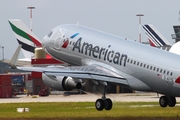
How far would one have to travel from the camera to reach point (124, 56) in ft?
176

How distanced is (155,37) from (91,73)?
325 feet

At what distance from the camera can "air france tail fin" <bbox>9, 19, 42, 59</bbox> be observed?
429 feet

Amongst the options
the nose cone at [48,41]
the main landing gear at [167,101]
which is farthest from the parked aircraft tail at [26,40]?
the main landing gear at [167,101]

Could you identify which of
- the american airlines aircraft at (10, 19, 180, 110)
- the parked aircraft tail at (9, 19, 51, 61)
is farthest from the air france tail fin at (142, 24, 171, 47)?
the american airlines aircraft at (10, 19, 180, 110)

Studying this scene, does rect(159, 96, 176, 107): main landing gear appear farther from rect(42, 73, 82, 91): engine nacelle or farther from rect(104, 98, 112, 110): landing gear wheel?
rect(42, 73, 82, 91): engine nacelle

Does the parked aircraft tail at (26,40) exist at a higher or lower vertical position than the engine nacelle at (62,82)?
higher

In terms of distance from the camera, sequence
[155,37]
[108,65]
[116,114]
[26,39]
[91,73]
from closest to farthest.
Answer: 1. [116,114]
2. [91,73]
3. [108,65]
4. [26,39]
5. [155,37]

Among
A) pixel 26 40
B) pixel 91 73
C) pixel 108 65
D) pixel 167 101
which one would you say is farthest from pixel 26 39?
pixel 91 73

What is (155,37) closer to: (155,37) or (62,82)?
(155,37)

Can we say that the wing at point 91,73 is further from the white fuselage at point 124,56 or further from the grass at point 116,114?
the grass at point 116,114

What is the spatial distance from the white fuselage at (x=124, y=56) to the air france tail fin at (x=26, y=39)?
71.0 m

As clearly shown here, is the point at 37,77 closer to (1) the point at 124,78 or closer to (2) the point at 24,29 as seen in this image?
(2) the point at 24,29

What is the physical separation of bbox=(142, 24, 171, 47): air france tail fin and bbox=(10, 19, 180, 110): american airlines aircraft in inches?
3597

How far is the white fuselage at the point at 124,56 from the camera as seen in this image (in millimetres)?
51769
